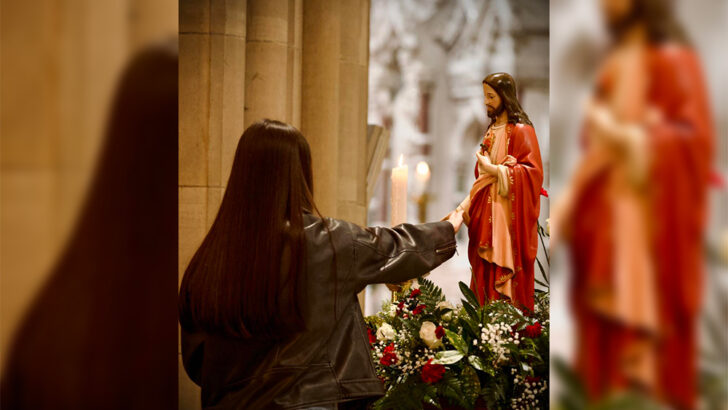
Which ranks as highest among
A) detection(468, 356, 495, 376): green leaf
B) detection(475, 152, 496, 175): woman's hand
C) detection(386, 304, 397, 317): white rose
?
detection(475, 152, 496, 175): woman's hand

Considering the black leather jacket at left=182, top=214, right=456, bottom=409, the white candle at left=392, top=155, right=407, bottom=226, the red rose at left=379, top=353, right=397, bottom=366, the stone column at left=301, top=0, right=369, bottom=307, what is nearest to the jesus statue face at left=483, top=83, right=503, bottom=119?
the white candle at left=392, top=155, right=407, bottom=226

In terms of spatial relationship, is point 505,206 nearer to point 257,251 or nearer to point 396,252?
point 396,252

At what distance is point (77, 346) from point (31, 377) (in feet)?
0.25

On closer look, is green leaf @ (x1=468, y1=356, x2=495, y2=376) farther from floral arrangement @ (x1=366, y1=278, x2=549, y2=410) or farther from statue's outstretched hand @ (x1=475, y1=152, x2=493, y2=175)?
statue's outstretched hand @ (x1=475, y1=152, x2=493, y2=175)

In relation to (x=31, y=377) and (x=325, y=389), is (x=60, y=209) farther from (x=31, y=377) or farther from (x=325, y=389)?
(x=325, y=389)

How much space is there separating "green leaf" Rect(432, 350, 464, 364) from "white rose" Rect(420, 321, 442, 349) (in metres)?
0.07

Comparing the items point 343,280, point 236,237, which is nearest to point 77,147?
point 236,237

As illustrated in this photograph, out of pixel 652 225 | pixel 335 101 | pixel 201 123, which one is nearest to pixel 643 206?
pixel 652 225

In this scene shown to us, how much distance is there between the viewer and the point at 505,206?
3.99 metres

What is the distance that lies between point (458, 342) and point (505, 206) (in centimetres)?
96

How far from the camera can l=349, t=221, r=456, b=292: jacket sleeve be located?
260 cm

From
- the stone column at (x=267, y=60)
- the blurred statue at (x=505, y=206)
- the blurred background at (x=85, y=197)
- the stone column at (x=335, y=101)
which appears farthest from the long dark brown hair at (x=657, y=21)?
the stone column at (x=335, y=101)

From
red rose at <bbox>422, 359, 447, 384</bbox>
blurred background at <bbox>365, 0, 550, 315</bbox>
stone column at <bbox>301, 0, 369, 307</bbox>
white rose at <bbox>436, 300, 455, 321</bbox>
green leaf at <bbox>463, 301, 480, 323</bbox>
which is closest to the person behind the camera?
red rose at <bbox>422, 359, 447, 384</bbox>

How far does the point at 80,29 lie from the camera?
1257mm
